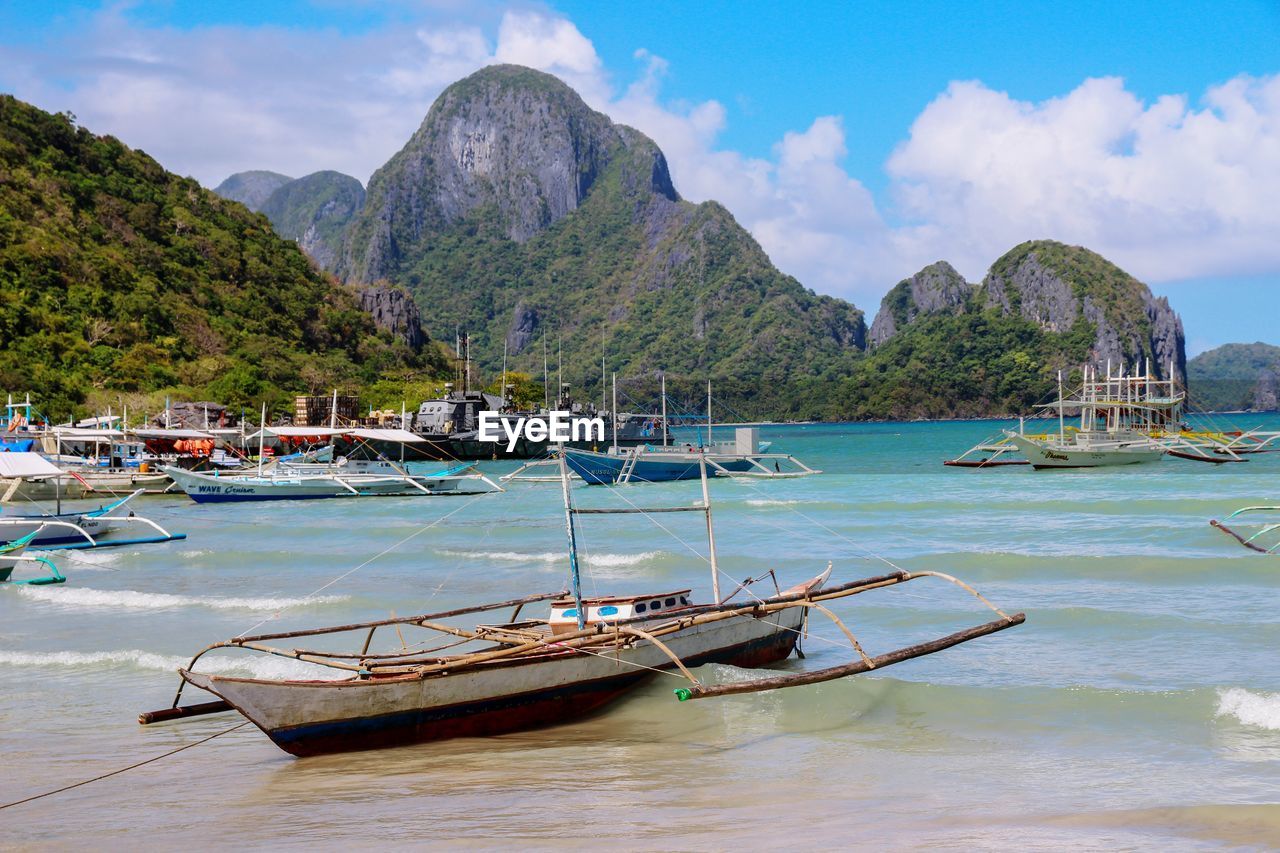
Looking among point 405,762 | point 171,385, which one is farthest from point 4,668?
point 171,385

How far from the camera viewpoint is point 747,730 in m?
12.5

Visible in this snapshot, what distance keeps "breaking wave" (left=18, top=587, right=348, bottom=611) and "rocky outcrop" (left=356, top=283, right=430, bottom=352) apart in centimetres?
10116

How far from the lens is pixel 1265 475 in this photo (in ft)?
185

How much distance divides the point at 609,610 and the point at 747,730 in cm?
220

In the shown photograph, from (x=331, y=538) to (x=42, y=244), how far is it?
200ft

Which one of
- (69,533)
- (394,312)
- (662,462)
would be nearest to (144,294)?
(394,312)

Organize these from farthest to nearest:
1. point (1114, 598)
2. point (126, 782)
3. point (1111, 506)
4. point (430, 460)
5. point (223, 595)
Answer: point (430, 460), point (1111, 506), point (223, 595), point (1114, 598), point (126, 782)

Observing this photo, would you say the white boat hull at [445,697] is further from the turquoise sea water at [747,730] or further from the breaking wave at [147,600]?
the breaking wave at [147,600]

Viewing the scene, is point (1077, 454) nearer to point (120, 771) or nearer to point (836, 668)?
point (836, 668)

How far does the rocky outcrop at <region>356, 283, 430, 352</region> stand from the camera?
122 metres

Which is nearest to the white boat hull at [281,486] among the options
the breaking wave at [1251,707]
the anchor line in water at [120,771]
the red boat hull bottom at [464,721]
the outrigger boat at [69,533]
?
the outrigger boat at [69,533]

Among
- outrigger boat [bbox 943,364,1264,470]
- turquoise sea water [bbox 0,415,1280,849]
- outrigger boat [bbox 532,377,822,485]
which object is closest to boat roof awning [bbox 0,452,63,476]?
turquoise sea water [bbox 0,415,1280,849]

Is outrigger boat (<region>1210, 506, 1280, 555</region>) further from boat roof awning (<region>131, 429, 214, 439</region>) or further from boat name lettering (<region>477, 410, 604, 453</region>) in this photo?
boat name lettering (<region>477, 410, 604, 453</region>)

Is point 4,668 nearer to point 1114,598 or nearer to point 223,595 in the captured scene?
point 223,595
